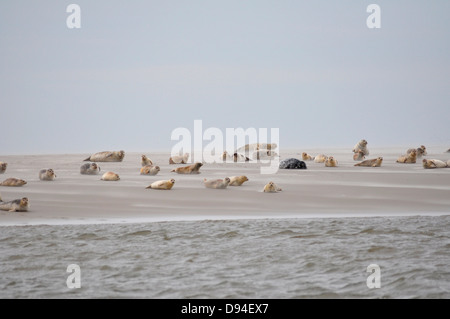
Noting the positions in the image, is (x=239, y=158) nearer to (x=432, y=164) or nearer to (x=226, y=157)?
(x=226, y=157)

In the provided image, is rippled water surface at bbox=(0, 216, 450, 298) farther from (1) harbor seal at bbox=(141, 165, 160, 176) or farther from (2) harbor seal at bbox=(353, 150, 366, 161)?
(2) harbor seal at bbox=(353, 150, 366, 161)

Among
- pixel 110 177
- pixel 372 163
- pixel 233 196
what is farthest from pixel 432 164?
pixel 110 177

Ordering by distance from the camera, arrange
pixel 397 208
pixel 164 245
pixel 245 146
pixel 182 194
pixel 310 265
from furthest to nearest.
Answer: pixel 245 146 < pixel 182 194 < pixel 397 208 < pixel 164 245 < pixel 310 265

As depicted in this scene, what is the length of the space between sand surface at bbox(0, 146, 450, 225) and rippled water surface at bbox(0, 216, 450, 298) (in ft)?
2.10

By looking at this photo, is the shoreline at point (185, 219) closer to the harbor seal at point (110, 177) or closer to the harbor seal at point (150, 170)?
the harbor seal at point (110, 177)

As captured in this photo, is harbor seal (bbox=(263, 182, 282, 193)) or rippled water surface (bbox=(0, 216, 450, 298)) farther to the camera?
harbor seal (bbox=(263, 182, 282, 193))

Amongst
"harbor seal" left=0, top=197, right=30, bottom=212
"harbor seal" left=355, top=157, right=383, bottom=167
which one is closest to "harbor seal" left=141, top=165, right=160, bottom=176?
"harbor seal" left=0, top=197, right=30, bottom=212

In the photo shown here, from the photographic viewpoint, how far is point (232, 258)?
5887 mm

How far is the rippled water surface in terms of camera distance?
498 cm

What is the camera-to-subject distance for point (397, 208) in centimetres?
866

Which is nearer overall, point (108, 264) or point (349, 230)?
point (108, 264)
